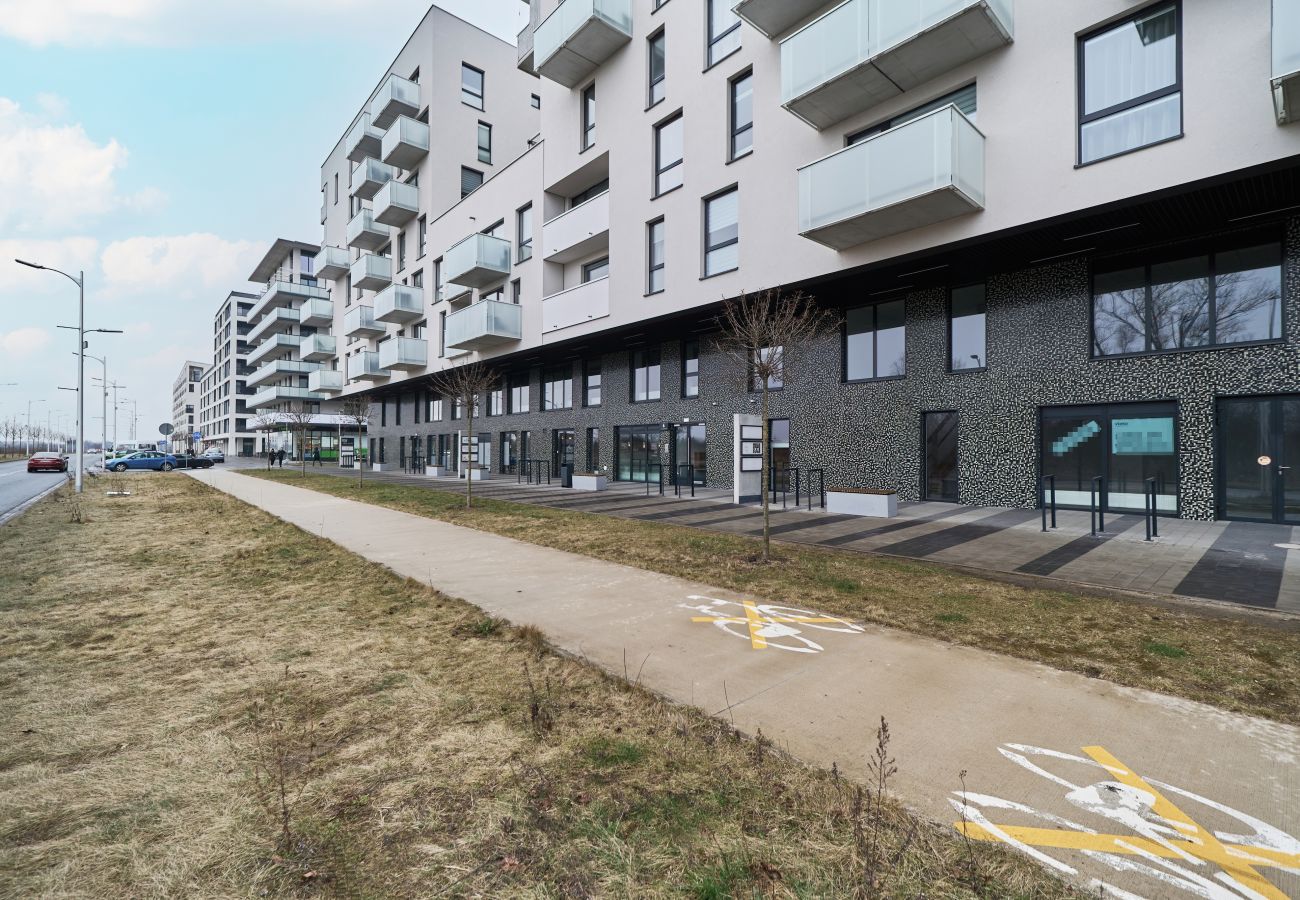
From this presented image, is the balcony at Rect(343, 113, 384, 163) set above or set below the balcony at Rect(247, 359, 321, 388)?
above

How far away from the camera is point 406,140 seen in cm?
3353

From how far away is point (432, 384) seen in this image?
33.9 m

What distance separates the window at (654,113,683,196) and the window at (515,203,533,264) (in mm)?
8514

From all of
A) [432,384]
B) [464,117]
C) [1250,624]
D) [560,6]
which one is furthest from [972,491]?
[464,117]

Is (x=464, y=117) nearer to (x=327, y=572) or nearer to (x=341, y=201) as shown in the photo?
(x=341, y=201)

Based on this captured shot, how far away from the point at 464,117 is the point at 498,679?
37916 millimetres

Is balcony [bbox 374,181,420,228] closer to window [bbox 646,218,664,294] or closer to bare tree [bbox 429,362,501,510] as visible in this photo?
bare tree [bbox 429,362,501,510]

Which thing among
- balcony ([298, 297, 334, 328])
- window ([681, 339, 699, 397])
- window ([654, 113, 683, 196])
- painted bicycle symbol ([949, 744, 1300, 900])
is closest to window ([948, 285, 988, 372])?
window ([681, 339, 699, 397])

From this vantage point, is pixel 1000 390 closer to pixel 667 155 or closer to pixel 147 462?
pixel 667 155

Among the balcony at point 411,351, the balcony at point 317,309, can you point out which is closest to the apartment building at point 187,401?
the balcony at point 317,309

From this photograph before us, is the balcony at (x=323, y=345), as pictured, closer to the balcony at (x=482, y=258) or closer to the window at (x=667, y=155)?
the balcony at (x=482, y=258)

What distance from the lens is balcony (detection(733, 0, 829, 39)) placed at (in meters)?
14.6

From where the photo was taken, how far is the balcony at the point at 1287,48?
27.1 ft

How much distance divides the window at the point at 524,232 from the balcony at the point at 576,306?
146 inches
